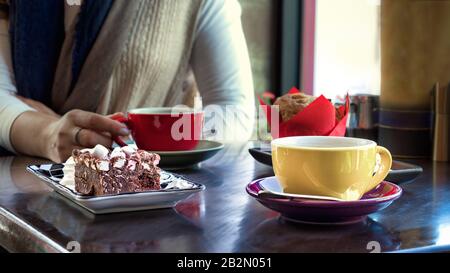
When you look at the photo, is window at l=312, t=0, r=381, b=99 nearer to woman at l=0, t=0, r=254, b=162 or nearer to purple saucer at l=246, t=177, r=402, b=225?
woman at l=0, t=0, r=254, b=162

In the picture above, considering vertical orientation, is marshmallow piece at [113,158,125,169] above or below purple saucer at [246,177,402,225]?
above

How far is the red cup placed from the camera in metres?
1.01

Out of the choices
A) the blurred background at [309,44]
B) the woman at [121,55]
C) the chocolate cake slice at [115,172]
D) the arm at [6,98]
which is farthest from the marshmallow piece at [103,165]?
the blurred background at [309,44]

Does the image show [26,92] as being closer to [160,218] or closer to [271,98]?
[160,218]

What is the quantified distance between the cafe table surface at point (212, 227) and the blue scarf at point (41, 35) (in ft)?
2.33

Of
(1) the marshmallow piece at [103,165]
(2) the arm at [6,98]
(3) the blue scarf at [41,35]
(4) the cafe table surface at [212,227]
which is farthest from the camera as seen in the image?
(3) the blue scarf at [41,35]

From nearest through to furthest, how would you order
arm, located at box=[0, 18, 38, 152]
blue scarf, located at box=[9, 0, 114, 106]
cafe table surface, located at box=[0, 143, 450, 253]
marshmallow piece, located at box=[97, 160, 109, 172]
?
cafe table surface, located at box=[0, 143, 450, 253] < marshmallow piece, located at box=[97, 160, 109, 172] < arm, located at box=[0, 18, 38, 152] < blue scarf, located at box=[9, 0, 114, 106]

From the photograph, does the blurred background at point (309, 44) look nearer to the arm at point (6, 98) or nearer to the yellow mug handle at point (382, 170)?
the arm at point (6, 98)

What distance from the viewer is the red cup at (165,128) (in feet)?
3.32

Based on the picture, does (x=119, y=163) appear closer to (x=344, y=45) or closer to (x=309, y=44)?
(x=344, y=45)

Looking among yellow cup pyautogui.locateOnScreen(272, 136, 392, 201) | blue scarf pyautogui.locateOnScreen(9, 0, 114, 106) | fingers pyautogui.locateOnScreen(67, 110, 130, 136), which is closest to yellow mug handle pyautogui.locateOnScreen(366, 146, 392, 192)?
yellow cup pyautogui.locateOnScreen(272, 136, 392, 201)

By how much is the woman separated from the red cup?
40 centimetres

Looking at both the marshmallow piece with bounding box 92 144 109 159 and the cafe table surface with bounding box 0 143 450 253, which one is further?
the marshmallow piece with bounding box 92 144 109 159
